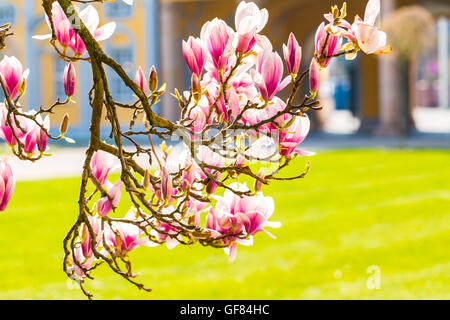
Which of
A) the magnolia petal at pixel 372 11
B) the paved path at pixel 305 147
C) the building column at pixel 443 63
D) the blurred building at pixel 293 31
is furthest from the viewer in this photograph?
the building column at pixel 443 63

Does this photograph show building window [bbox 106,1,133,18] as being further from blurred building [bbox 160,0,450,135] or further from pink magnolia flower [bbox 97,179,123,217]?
pink magnolia flower [bbox 97,179,123,217]

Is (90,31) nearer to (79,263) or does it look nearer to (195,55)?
(195,55)

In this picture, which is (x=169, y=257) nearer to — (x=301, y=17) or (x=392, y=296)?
(x=392, y=296)

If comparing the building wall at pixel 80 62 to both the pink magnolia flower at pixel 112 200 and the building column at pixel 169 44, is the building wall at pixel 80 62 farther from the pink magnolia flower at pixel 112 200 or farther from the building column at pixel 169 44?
the pink magnolia flower at pixel 112 200

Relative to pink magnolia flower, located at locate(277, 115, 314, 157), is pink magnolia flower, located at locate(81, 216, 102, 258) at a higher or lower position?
lower

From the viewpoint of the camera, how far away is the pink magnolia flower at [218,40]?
6.31ft

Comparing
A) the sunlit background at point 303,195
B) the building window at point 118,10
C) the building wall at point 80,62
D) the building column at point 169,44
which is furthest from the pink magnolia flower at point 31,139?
the building window at point 118,10

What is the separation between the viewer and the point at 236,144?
2.12 meters

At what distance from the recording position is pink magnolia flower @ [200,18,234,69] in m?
1.92

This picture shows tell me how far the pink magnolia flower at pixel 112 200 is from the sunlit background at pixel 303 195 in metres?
3.08

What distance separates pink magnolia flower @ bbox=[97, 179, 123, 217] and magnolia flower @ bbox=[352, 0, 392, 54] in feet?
2.40

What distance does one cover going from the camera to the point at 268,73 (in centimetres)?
189

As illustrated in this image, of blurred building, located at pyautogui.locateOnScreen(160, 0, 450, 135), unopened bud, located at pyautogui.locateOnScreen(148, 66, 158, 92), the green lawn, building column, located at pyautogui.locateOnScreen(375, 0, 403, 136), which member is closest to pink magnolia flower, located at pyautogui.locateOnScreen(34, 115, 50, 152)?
unopened bud, located at pyautogui.locateOnScreen(148, 66, 158, 92)

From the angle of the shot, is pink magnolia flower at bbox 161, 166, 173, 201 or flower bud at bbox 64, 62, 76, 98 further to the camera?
flower bud at bbox 64, 62, 76, 98
